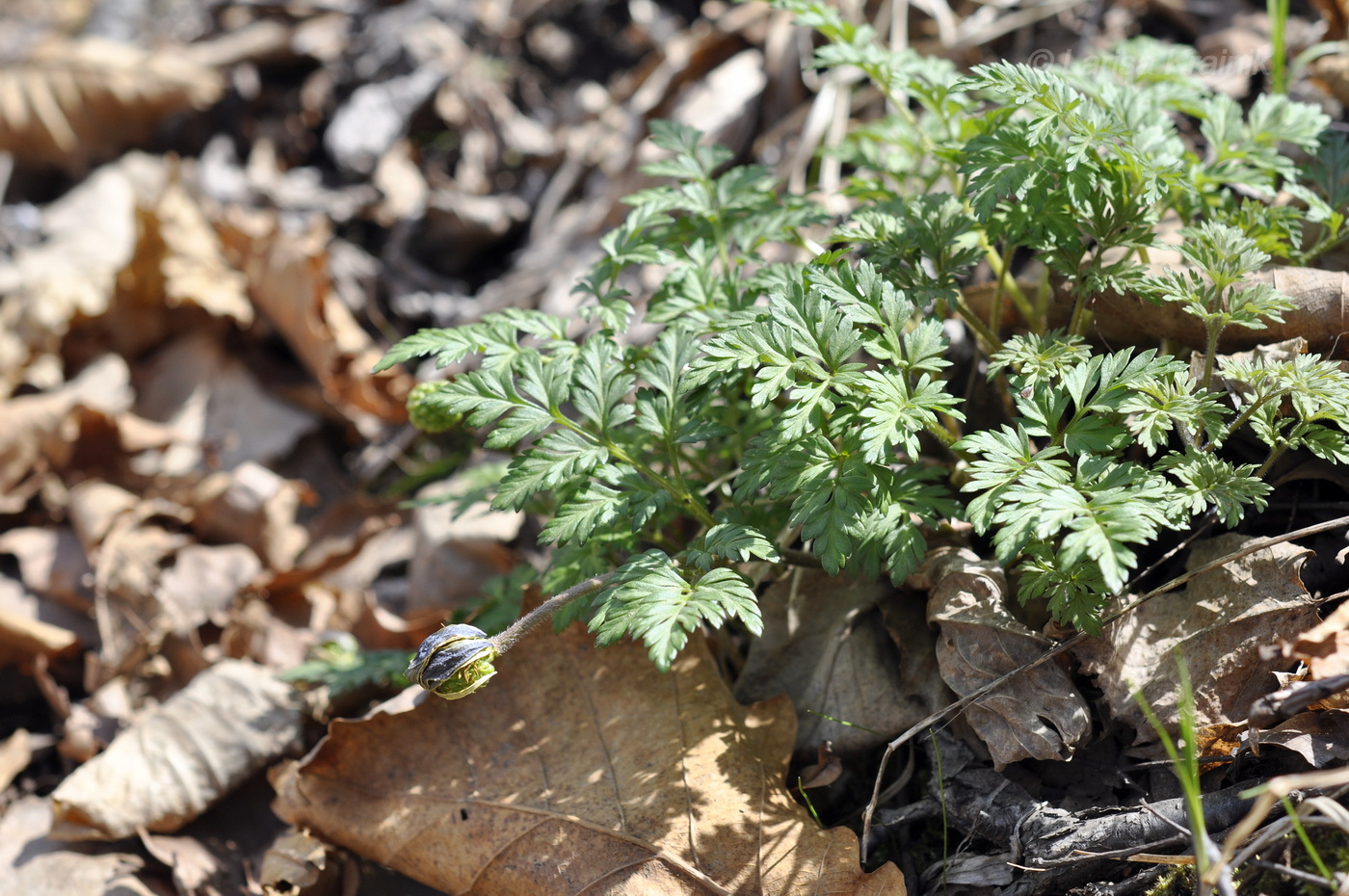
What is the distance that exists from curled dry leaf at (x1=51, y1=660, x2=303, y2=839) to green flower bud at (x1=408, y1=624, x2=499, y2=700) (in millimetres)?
1099

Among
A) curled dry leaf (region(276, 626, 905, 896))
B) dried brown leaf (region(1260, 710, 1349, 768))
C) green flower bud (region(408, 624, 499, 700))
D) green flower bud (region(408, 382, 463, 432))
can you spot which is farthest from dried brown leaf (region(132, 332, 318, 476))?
dried brown leaf (region(1260, 710, 1349, 768))

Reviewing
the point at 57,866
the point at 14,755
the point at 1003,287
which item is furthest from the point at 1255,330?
the point at 14,755

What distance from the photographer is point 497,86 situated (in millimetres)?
5258

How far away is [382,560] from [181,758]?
110 centimetres

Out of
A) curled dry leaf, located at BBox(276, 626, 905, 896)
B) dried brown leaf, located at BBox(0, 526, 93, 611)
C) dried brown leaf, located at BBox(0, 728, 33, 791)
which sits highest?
curled dry leaf, located at BBox(276, 626, 905, 896)

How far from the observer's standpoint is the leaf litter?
2.09 m

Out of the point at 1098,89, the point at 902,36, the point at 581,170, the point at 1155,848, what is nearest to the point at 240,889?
the point at 1155,848

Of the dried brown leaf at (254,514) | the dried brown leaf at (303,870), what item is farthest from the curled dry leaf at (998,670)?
the dried brown leaf at (254,514)

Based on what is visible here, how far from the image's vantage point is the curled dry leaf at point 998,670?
6.59 feet

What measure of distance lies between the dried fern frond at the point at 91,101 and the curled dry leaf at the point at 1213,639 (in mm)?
5448

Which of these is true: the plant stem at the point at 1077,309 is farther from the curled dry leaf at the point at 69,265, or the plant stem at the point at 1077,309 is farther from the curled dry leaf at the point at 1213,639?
the curled dry leaf at the point at 69,265

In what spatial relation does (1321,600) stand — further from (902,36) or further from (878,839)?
(902,36)

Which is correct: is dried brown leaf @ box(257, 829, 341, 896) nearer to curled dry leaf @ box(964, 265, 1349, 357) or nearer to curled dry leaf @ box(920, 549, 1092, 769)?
curled dry leaf @ box(920, 549, 1092, 769)

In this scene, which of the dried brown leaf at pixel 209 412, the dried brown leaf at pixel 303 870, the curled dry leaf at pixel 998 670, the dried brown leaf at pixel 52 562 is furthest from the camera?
the dried brown leaf at pixel 209 412
